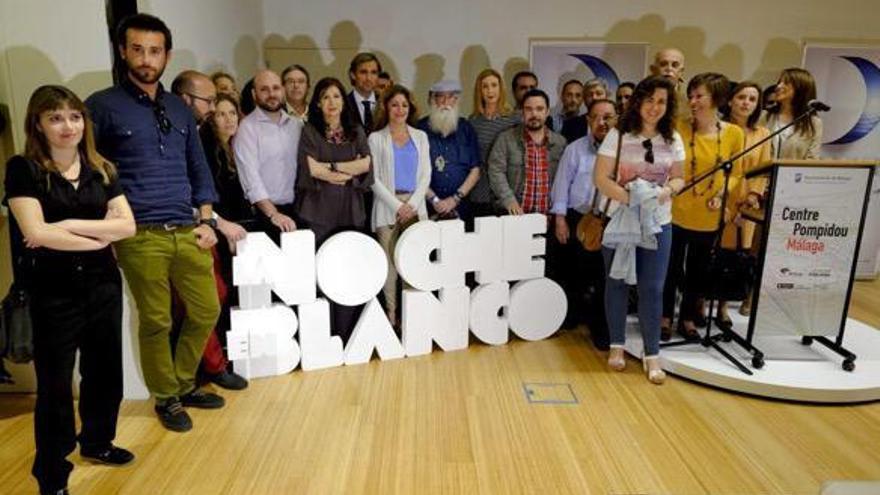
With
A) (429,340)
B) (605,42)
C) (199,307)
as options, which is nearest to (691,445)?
(429,340)

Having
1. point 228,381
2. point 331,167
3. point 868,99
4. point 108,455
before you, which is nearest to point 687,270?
point 331,167

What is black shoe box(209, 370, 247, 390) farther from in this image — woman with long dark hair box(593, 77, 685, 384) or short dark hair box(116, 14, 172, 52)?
woman with long dark hair box(593, 77, 685, 384)

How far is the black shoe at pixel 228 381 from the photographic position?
3.27 meters

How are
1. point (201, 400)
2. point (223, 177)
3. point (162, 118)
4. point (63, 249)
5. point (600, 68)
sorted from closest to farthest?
1. point (63, 249)
2. point (162, 118)
3. point (201, 400)
4. point (223, 177)
5. point (600, 68)

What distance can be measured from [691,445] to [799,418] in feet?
2.17

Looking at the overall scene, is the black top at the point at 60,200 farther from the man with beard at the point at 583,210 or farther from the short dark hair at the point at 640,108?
the man with beard at the point at 583,210

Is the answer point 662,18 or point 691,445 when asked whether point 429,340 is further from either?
point 662,18

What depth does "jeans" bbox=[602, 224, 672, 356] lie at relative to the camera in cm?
330

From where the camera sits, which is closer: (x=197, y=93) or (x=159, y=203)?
(x=159, y=203)

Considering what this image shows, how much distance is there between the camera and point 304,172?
339 centimetres

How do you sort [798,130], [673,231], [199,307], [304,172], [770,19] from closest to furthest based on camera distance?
[199,307], [304,172], [673,231], [798,130], [770,19]

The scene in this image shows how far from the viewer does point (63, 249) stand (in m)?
2.15

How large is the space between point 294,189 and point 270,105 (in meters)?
0.46

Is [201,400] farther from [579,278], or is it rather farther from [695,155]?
[695,155]
